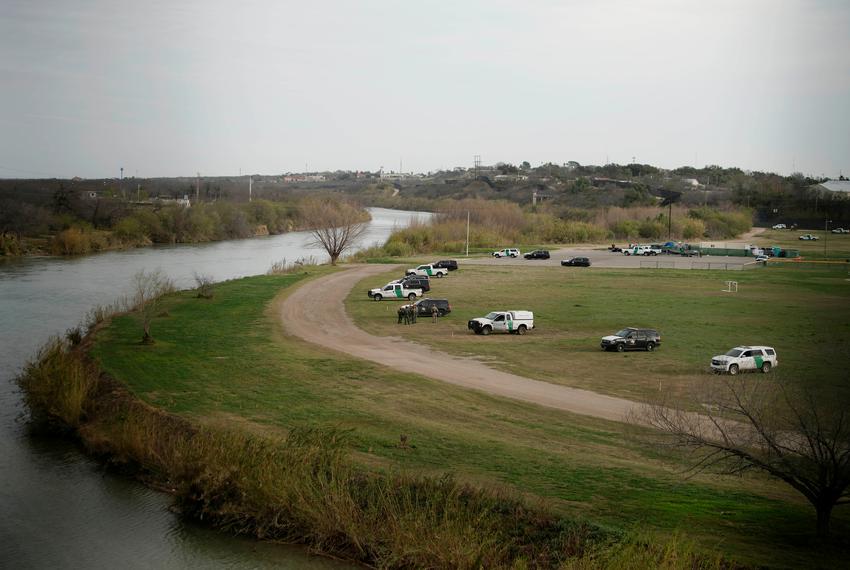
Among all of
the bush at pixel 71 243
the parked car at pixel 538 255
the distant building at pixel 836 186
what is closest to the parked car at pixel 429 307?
the parked car at pixel 538 255

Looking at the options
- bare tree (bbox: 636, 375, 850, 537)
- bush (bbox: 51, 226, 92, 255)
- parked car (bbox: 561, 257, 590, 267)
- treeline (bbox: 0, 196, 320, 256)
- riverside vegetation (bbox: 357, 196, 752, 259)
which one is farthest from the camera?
riverside vegetation (bbox: 357, 196, 752, 259)

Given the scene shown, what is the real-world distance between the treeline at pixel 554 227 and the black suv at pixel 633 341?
4977 cm

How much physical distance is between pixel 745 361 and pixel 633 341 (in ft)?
19.0

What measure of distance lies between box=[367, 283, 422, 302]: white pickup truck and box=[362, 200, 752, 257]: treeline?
3217 cm

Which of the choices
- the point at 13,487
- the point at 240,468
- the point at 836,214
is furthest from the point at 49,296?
the point at 836,214

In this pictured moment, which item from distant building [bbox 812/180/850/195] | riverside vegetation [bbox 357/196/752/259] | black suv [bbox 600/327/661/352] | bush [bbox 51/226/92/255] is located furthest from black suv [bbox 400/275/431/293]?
distant building [bbox 812/180/850/195]

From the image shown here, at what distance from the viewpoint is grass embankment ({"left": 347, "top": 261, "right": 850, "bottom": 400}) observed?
31.4m

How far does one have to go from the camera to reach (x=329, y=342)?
3781 cm

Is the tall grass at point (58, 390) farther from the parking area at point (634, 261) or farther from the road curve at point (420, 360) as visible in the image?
the parking area at point (634, 261)

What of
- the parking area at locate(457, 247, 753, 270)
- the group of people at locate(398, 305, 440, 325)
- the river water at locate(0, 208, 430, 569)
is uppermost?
the parking area at locate(457, 247, 753, 270)

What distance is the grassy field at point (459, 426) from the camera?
17766 millimetres

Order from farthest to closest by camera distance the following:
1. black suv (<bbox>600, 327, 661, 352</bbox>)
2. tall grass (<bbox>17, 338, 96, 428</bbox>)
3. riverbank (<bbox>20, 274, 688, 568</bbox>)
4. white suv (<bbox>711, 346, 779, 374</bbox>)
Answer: black suv (<bbox>600, 327, 661, 352</bbox>) < white suv (<bbox>711, 346, 779, 374</bbox>) < tall grass (<bbox>17, 338, 96, 428</bbox>) < riverbank (<bbox>20, 274, 688, 568</bbox>)

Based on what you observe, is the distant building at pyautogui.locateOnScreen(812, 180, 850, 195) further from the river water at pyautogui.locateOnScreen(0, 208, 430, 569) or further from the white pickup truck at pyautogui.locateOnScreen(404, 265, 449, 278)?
the river water at pyautogui.locateOnScreen(0, 208, 430, 569)

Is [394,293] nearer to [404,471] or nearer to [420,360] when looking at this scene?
[420,360]
